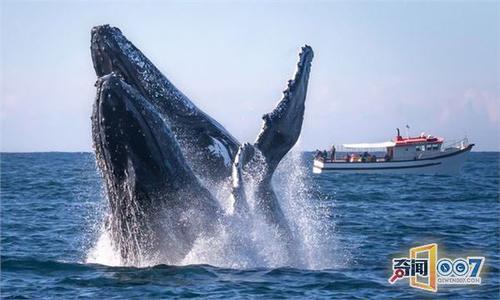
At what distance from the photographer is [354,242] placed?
674 inches

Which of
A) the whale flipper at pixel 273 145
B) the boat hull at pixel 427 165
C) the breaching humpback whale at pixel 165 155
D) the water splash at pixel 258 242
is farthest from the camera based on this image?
the boat hull at pixel 427 165

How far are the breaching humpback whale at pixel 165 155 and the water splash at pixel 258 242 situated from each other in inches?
5.1

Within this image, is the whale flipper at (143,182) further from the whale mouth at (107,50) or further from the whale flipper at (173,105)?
the whale mouth at (107,50)

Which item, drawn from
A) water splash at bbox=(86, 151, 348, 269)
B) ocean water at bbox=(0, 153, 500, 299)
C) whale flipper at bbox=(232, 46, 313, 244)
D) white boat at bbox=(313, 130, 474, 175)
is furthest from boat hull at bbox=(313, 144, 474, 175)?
whale flipper at bbox=(232, 46, 313, 244)

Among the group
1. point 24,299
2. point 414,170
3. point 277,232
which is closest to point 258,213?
point 277,232

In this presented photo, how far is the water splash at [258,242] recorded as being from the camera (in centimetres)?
1117

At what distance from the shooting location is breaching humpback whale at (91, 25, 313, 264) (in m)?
9.72

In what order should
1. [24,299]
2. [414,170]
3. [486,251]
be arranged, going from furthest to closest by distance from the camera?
1. [414,170]
2. [486,251]
3. [24,299]

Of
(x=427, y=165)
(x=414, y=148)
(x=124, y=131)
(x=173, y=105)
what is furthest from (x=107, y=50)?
(x=414, y=148)

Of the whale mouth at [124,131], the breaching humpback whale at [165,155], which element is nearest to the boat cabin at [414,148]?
the breaching humpback whale at [165,155]

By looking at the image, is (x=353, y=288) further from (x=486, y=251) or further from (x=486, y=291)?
(x=486, y=251)

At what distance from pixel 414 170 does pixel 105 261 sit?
5267cm

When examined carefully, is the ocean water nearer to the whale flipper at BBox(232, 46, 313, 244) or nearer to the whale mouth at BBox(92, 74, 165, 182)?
the whale flipper at BBox(232, 46, 313, 244)

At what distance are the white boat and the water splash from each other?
163 feet
